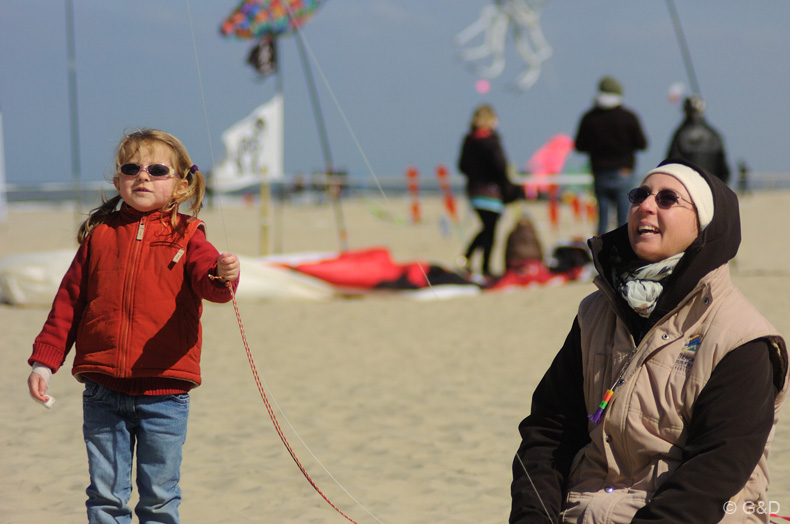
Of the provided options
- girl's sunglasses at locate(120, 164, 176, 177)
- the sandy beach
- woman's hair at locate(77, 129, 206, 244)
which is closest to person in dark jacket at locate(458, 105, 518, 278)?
the sandy beach

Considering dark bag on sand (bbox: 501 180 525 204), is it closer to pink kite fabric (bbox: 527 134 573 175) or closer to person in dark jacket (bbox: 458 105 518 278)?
person in dark jacket (bbox: 458 105 518 278)

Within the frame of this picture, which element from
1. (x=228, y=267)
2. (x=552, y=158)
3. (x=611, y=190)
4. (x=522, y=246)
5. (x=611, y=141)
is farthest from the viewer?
(x=552, y=158)

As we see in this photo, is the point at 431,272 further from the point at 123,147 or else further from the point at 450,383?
Result: the point at 123,147

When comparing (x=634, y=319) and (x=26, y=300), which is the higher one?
(x=634, y=319)

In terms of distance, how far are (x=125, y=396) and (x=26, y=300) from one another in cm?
586

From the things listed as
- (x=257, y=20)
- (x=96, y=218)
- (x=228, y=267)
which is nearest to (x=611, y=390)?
(x=228, y=267)

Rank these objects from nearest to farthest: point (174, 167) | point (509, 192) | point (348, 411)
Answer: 1. point (174, 167)
2. point (348, 411)
3. point (509, 192)

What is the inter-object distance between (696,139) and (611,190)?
2.93 feet

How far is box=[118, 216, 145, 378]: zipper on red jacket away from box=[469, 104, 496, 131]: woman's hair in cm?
663

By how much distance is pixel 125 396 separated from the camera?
7.93ft

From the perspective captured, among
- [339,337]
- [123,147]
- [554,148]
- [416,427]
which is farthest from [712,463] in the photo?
[554,148]

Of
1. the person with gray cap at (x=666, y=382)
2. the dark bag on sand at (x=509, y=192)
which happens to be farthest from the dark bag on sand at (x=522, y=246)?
the person with gray cap at (x=666, y=382)

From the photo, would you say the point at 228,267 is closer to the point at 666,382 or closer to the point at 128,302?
the point at 128,302

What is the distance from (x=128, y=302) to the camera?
2426 mm
